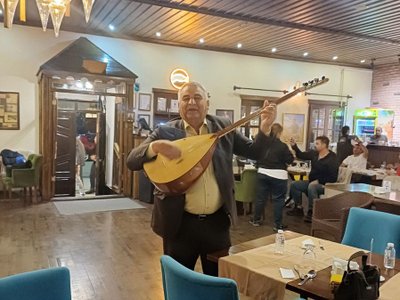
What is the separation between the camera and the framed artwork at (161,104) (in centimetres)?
832

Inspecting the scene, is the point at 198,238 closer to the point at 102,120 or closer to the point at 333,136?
the point at 102,120

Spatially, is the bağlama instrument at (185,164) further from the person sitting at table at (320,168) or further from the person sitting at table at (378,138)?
the person sitting at table at (378,138)

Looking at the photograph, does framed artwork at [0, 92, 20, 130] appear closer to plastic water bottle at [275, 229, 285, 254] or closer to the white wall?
the white wall

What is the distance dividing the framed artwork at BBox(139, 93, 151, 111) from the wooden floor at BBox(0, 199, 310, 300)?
102 inches

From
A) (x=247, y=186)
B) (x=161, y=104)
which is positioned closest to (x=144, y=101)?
(x=161, y=104)

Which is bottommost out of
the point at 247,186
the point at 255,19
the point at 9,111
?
the point at 247,186

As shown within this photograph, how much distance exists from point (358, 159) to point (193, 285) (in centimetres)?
651

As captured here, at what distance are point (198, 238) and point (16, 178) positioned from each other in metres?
5.50

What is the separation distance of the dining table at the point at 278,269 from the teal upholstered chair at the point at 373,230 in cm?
42

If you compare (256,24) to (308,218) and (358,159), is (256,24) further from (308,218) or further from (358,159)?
(308,218)

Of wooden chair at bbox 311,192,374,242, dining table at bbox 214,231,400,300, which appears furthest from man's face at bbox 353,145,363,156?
dining table at bbox 214,231,400,300

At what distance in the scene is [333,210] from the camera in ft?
13.5

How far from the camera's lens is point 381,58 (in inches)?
385

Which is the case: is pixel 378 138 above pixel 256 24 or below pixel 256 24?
below
